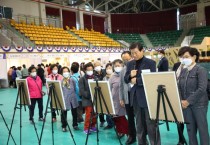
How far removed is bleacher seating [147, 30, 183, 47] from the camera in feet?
90.8

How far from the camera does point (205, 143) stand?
10.3 feet

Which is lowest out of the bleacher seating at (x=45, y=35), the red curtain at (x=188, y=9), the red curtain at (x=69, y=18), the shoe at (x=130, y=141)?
the shoe at (x=130, y=141)

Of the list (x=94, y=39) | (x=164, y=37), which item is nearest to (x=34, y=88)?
(x=94, y=39)

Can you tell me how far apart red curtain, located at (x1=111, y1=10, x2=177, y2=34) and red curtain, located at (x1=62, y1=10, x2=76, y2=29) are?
651cm

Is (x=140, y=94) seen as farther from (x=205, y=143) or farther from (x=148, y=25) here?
(x=148, y=25)

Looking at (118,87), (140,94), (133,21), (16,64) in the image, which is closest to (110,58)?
(16,64)

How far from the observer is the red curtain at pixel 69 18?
25.7 meters

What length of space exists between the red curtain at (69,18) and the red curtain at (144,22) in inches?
256

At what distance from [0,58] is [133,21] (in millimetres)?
20998

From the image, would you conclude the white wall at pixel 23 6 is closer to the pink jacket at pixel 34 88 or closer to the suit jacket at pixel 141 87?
the pink jacket at pixel 34 88

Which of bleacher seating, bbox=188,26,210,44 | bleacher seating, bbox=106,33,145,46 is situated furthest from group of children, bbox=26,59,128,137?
bleacher seating, bbox=106,33,145,46

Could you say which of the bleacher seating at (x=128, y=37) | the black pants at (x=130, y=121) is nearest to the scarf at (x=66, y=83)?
the black pants at (x=130, y=121)

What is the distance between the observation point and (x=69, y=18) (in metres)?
26.1

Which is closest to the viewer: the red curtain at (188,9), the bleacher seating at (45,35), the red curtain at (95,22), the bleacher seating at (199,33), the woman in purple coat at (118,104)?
the woman in purple coat at (118,104)
